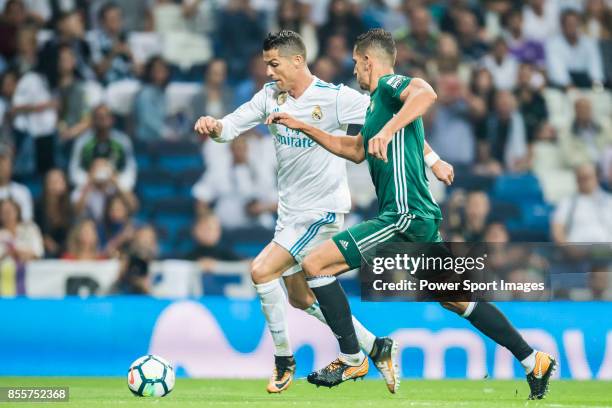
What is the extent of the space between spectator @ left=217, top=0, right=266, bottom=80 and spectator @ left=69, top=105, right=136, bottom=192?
2.11m

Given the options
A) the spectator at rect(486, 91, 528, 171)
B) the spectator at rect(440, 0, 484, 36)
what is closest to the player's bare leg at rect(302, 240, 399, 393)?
the spectator at rect(486, 91, 528, 171)

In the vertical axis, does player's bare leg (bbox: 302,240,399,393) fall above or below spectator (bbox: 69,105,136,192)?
below

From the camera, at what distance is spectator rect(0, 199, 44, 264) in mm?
12773

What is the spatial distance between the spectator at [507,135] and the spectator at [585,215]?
3.80ft

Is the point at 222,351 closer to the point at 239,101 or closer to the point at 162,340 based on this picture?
the point at 162,340

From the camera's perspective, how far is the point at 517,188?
14.8m

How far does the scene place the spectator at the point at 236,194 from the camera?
1367 cm

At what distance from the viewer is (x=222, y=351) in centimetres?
1085

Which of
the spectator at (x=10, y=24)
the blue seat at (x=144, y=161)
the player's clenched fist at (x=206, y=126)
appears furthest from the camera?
the spectator at (x=10, y=24)

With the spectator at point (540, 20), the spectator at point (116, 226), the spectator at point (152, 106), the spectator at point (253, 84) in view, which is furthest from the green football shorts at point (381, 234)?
the spectator at point (540, 20)

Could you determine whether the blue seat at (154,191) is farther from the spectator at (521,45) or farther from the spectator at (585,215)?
the spectator at (521,45)

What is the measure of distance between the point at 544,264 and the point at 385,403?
13.9 feet

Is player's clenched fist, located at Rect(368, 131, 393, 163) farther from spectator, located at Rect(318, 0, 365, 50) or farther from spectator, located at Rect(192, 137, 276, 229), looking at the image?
spectator, located at Rect(318, 0, 365, 50)

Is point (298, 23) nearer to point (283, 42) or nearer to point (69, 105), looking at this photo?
point (69, 105)
